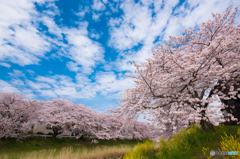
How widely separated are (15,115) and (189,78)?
64.8 ft

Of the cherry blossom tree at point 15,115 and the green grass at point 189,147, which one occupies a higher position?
the cherry blossom tree at point 15,115

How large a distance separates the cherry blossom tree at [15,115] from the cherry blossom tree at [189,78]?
14130 millimetres

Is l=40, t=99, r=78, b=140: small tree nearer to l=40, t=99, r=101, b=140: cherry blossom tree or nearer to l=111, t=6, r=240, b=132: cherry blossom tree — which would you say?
l=40, t=99, r=101, b=140: cherry blossom tree

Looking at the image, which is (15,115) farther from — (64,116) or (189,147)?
(189,147)

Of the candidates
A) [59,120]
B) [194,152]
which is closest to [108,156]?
[194,152]

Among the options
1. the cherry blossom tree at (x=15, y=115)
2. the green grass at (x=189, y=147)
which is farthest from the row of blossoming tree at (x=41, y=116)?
the green grass at (x=189, y=147)

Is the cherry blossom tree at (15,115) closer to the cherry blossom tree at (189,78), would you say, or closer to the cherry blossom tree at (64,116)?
the cherry blossom tree at (64,116)

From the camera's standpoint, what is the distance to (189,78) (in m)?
6.85

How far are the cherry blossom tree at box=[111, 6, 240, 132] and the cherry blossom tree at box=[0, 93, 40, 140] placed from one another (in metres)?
14.1

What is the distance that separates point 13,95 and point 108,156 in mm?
15133

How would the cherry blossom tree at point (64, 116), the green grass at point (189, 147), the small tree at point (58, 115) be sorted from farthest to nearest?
the cherry blossom tree at point (64, 116), the small tree at point (58, 115), the green grass at point (189, 147)

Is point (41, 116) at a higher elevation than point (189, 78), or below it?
below

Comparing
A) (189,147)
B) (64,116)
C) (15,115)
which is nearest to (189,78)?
(189,147)

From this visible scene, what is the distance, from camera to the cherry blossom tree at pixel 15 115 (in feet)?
45.6
